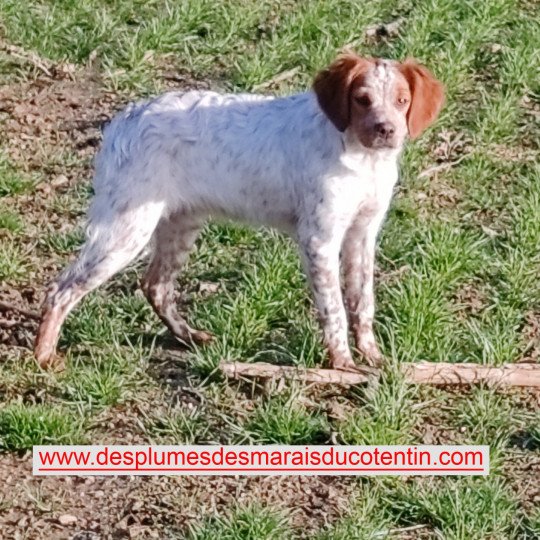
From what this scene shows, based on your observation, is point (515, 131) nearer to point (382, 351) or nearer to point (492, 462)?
point (382, 351)

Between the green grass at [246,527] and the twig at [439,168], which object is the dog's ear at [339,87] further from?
the twig at [439,168]

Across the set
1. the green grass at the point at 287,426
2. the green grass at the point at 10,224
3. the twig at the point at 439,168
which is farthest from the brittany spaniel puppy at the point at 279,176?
the twig at the point at 439,168

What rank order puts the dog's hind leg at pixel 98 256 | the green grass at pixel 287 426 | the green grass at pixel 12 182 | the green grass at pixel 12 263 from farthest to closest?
the green grass at pixel 12 182 < the green grass at pixel 12 263 < the dog's hind leg at pixel 98 256 < the green grass at pixel 287 426

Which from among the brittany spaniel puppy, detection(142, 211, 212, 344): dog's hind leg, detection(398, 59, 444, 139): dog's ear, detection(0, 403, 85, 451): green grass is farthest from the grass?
detection(398, 59, 444, 139): dog's ear

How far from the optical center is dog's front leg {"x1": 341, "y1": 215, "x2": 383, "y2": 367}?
580 cm

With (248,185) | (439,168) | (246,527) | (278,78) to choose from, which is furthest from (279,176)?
(278,78)

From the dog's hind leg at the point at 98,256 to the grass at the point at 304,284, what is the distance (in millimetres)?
149

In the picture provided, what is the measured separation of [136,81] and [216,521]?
3822 millimetres

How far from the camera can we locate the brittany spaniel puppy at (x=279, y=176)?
5.43m

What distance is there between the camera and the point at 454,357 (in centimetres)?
588

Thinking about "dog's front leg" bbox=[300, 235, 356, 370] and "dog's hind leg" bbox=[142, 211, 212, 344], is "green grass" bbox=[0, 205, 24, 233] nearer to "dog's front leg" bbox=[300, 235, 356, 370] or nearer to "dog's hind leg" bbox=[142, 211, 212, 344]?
"dog's hind leg" bbox=[142, 211, 212, 344]

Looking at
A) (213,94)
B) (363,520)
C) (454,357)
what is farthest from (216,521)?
(213,94)

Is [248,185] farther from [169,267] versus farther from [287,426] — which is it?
[287,426]

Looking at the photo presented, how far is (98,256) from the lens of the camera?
19.1 ft
